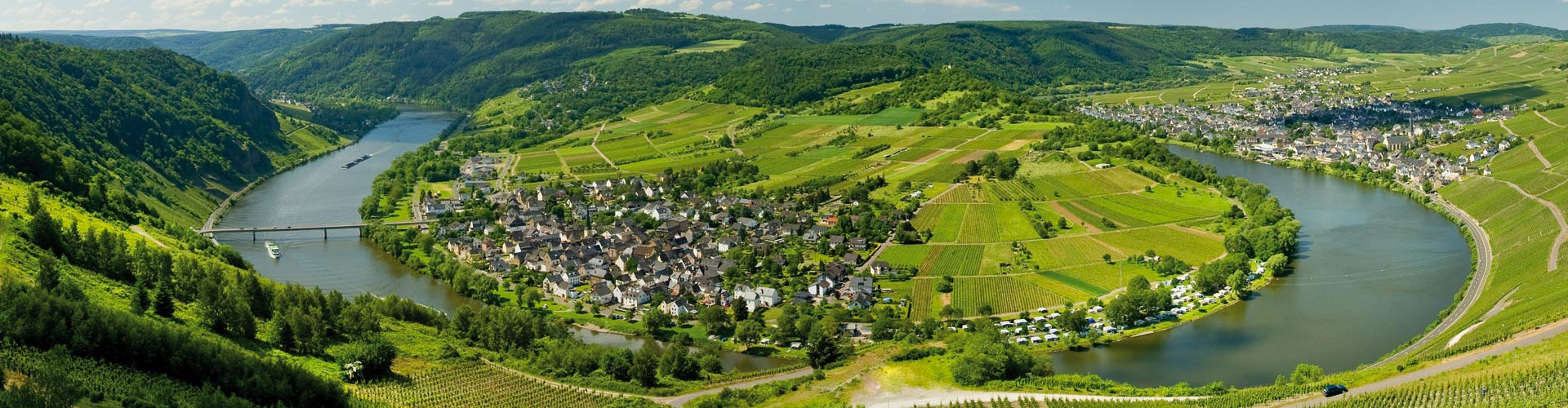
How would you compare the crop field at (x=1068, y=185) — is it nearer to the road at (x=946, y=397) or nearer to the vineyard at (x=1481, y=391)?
the road at (x=946, y=397)

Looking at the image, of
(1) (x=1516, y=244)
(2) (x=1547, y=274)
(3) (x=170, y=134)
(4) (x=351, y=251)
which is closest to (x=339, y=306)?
(4) (x=351, y=251)

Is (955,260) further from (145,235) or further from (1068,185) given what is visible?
(145,235)

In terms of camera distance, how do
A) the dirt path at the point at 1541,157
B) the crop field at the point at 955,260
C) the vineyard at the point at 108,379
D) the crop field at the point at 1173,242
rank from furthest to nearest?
the dirt path at the point at 1541,157
the crop field at the point at 1173,242
the crop field at the point at 955,260
the vineyard at the point at 108,379

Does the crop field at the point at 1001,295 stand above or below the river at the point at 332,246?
above

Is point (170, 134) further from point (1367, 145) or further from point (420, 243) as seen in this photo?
point (1367, 145)

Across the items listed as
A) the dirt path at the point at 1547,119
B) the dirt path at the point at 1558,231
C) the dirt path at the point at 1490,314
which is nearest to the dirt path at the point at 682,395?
the dirt path at the point at 1490,314

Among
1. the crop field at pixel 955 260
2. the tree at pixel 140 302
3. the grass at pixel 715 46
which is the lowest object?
the crop field at pixel 955 260
